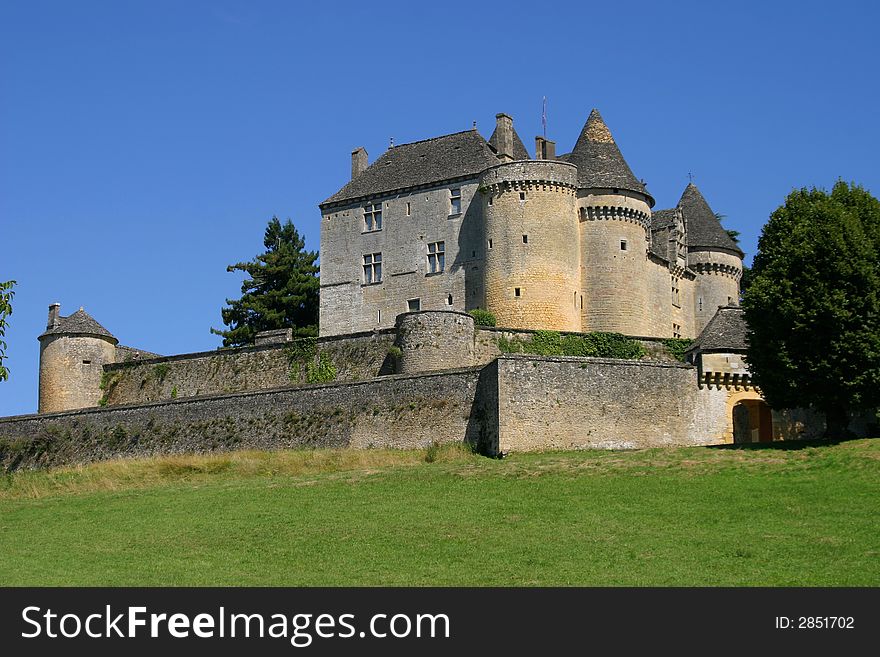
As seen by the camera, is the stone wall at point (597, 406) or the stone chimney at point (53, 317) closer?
the stone wall at point (597, 406)

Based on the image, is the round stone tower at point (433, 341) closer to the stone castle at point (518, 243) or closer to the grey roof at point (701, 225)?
the stone castle at point (518, 243)

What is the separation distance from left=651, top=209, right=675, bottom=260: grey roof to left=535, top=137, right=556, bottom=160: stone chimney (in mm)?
5807

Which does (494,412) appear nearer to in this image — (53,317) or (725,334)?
(725,334)

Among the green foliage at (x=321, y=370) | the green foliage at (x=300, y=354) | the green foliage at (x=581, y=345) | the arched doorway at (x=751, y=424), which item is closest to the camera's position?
the arched doorway at (x=751, y=424)

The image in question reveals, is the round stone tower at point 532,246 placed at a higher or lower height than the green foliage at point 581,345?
higher

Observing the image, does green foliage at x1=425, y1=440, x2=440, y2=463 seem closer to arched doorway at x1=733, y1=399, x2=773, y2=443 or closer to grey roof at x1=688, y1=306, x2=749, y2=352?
grey roof at x1=688, y1=306, x2=749, y2=352

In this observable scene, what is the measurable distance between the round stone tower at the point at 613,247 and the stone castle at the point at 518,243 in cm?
5

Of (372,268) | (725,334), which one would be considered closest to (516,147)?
(372,268)

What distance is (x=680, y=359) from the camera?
163ft

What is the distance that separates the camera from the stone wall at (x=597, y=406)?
127ft

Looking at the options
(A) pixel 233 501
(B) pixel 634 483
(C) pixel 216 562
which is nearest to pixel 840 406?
(B) pixel 634 483

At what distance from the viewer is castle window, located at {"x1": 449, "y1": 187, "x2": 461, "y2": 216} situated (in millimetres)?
55031

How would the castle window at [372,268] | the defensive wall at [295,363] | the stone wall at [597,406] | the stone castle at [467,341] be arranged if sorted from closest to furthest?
the stone wall at [597,406]
the stone castle at [467,341]
the defensive wall at [295,363]
the castle window at [372,268]

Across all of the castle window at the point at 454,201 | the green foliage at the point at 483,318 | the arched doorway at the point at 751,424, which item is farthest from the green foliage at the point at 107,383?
the arched doorway at the point at 751,424
